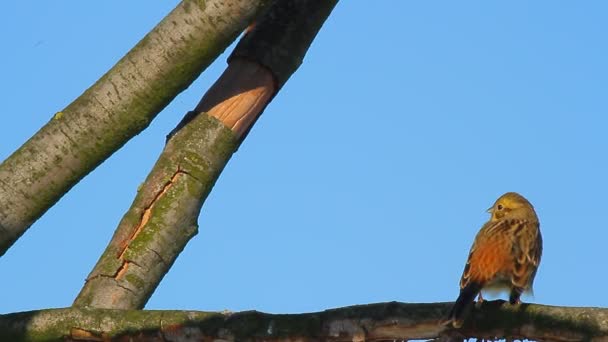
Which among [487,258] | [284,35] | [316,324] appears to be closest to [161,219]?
[284,35]

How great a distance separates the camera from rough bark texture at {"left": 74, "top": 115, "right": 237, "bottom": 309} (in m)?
4.92

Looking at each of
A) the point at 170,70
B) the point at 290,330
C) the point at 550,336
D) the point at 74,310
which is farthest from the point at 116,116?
the point at 550,336

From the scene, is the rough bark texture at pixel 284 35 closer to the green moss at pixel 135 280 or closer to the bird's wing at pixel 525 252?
the green moss at pixel 135 280

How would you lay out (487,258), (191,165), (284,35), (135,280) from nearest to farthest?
(135,280) → (191,165) → (487,258) → (284,35)

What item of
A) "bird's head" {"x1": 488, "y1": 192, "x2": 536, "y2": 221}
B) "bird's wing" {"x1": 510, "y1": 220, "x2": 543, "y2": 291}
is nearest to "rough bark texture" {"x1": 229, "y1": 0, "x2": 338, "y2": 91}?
"bird's wing" {"x1": 510, "y1": 220, "x2": 543, "y2": 291}

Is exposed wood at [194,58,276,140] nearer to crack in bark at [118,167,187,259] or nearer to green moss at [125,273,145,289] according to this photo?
crack in bark at [118,167,187,259]

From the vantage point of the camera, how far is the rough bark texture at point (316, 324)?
3699mm

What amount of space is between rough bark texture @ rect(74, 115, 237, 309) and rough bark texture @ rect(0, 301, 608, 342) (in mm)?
854

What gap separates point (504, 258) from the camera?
5.56 metres

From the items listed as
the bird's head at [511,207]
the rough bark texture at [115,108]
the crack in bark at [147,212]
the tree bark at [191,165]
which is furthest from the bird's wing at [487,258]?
the rough bark texture at [115,108]

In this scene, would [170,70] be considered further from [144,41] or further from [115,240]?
[115,240]

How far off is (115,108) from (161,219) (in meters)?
0.99

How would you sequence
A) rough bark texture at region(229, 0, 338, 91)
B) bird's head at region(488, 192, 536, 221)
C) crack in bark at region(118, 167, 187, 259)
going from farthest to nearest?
bird's head at region(488, 192, 536, 221), rough bark texture at region(229, 0, 338, 91), crack in bark at region(118, 167, 187, 259)

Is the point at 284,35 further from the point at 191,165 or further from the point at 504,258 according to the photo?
the point at 504,258
